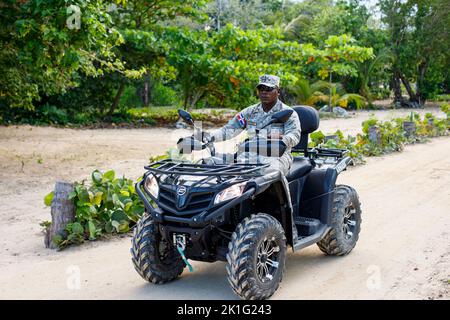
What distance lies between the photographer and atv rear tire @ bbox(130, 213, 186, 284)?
5621mm

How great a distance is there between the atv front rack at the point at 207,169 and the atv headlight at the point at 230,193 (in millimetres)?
104

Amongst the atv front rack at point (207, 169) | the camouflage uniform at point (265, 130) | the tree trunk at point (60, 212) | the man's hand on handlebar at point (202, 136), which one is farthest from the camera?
the tree trunk at point (60, 212)

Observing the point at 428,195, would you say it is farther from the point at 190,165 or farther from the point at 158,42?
the point at 158,42

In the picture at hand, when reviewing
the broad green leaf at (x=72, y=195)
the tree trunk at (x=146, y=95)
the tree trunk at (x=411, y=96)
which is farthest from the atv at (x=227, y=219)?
the tree trunk at (x=411, y=96)

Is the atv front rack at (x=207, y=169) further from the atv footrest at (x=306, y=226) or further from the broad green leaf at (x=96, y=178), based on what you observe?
the broad green leaf at (x=96, y=178)

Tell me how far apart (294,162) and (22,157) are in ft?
30.9

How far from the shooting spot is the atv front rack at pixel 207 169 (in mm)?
5246

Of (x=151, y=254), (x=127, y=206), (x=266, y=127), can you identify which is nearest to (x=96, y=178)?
(x=127, y=206)

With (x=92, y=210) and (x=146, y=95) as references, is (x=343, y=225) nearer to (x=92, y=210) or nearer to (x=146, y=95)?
(x=92, y=210)

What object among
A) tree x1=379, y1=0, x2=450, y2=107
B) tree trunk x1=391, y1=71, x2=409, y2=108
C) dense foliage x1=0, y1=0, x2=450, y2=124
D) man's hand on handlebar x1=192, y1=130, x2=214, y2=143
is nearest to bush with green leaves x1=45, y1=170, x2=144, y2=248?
man's hand on handlebar x1=192, y1=130, x2=214, y2=143

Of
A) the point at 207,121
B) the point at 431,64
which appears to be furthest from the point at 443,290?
the point at 431,64

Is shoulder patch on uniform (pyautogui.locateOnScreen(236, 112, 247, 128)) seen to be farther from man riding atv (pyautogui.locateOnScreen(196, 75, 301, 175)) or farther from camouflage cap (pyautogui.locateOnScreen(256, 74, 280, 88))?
camouflage cap (pyautogui.locateOnScreen(256, 74, 280, 88))

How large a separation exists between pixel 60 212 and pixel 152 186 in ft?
7.28

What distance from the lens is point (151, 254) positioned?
18.5 feet
